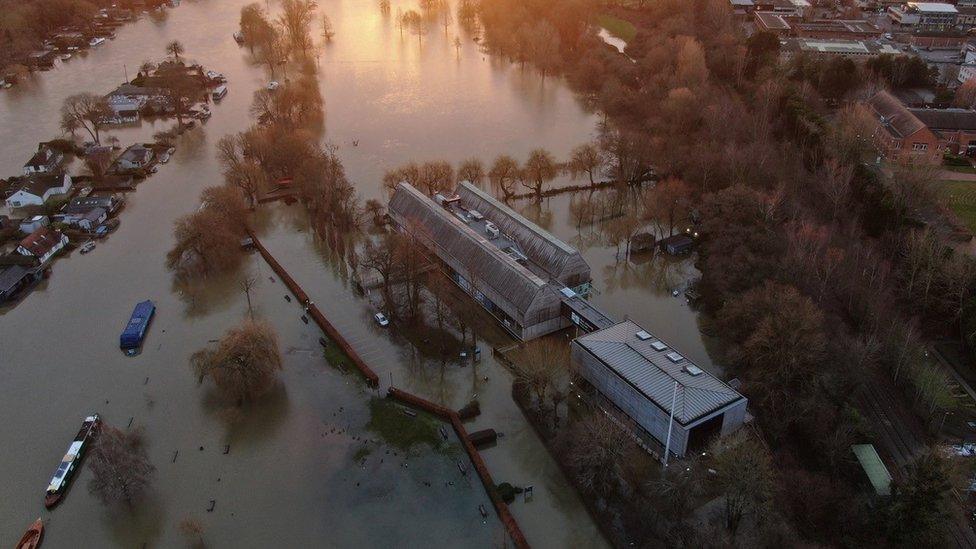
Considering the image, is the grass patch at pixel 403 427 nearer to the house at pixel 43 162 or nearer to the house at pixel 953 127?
the house at pixel 43 162

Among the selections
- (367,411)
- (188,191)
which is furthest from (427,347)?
(188,191)

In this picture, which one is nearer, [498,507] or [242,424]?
[498,507]

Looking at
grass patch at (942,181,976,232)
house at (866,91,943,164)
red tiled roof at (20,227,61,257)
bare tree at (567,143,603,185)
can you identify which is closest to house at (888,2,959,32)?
house at (866,91,943,164)

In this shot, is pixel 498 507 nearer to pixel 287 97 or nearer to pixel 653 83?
pixel 287 97

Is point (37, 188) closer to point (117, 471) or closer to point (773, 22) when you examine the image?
point (117, 471)

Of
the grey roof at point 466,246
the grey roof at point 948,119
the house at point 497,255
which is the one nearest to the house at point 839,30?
the grey roof at point 948,119
